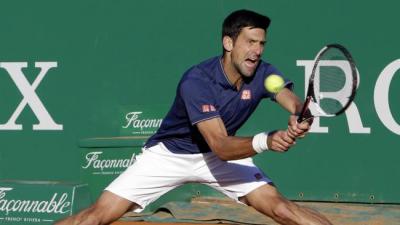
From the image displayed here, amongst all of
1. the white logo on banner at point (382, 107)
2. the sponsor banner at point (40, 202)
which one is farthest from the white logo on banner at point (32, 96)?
the white logo on banner at point (382, 107)

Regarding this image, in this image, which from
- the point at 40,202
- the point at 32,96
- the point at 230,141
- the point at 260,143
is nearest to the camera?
the point at 260,143

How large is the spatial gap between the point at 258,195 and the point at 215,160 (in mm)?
346

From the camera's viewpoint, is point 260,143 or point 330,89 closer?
point 260,143

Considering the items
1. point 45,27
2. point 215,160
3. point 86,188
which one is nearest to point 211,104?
point 215,160

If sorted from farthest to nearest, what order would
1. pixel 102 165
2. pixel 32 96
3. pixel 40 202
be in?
1. pixel 32 96
2. pixel 102 165
3. pixel 40 202

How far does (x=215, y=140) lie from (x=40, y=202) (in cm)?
259

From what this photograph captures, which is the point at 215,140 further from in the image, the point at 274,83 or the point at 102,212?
the point at 102,212

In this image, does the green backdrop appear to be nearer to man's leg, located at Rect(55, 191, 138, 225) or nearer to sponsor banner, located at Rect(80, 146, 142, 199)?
→ sponsor banner, located at Rect(80, 146, 142, 199)

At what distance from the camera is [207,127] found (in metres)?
4.39

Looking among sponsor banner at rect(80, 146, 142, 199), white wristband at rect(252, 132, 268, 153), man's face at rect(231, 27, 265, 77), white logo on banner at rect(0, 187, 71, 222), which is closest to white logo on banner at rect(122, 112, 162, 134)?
sponsor banner at rect(80, 146, 142, 199)

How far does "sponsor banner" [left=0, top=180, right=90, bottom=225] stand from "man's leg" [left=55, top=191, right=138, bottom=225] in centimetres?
178

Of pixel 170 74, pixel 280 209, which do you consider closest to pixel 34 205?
pixel 170 74

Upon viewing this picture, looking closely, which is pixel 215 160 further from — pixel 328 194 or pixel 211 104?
pixel 328 194

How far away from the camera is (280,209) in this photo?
448 cm
